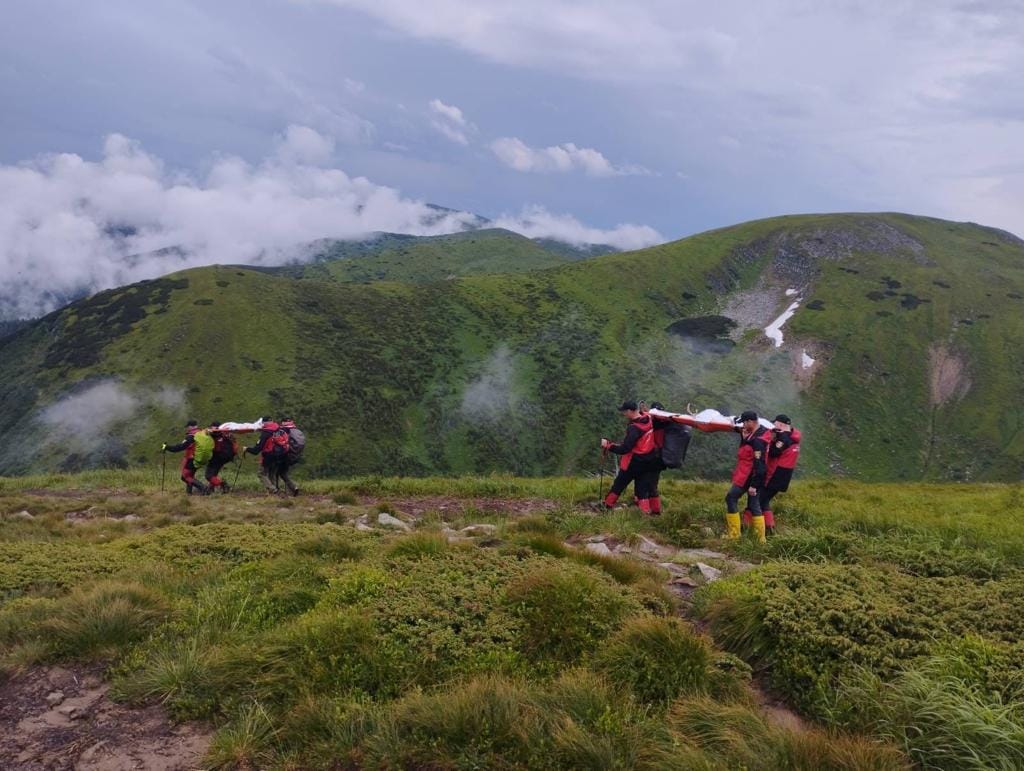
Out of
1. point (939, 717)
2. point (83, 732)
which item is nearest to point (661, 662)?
point (939, 717)

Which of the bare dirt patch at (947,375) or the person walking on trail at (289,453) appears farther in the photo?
the bare dirt patch at (947,375)

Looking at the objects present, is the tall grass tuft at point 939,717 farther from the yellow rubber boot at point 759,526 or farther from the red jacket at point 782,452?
the red jacket at point 782,452

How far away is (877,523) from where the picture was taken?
38.9ft

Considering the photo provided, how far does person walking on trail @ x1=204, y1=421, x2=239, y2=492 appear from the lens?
2006cm

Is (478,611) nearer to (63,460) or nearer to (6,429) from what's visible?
(63,460)

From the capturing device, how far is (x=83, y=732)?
5.07 m

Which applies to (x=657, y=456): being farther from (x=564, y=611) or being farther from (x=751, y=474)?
(x=564, y=611)

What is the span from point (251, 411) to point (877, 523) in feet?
363

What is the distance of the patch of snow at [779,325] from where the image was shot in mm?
153000

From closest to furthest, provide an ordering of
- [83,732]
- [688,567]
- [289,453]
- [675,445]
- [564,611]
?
[83,732], [564,611], [688,567], [675,445], [289,453]

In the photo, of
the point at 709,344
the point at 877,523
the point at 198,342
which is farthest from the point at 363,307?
the point at 877,523

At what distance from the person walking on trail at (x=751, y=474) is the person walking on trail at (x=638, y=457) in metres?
2.00

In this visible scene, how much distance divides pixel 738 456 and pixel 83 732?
11.0m

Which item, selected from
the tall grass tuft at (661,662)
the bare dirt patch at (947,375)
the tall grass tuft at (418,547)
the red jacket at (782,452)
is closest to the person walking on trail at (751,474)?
→ the red jacket at (782,452)
